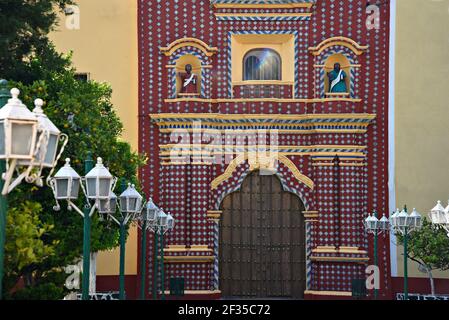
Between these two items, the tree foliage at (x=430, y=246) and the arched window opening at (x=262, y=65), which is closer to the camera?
the tree foliage at (x=430, y=246)

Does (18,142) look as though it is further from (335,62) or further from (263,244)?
(335,62)

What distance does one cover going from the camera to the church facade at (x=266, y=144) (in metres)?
27.6

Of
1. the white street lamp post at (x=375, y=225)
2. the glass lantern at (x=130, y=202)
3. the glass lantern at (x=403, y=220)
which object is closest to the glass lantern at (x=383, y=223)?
the white street lamp post at (x=375, y=225)

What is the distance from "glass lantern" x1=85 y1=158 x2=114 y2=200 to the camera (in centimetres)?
1327

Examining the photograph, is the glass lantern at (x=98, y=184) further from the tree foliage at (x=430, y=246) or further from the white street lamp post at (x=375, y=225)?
the tree foliage at (x=430, y=246)

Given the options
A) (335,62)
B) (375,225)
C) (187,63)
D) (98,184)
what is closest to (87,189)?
(98,184)

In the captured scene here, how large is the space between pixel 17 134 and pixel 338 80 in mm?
20750

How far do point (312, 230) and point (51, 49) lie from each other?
1182 centimetres

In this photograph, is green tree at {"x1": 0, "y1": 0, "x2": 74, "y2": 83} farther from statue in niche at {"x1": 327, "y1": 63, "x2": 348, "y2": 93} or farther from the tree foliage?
the tree foliage

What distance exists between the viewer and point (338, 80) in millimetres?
27938

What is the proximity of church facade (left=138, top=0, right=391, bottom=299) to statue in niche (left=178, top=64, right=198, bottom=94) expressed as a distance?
3cm

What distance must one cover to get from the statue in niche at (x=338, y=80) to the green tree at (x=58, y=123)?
10.0 m

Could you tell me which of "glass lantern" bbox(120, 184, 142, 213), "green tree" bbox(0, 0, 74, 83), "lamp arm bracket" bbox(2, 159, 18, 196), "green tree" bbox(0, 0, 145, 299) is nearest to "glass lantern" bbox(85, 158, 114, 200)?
"green tree" bbox(0, 0, 145, 299)
